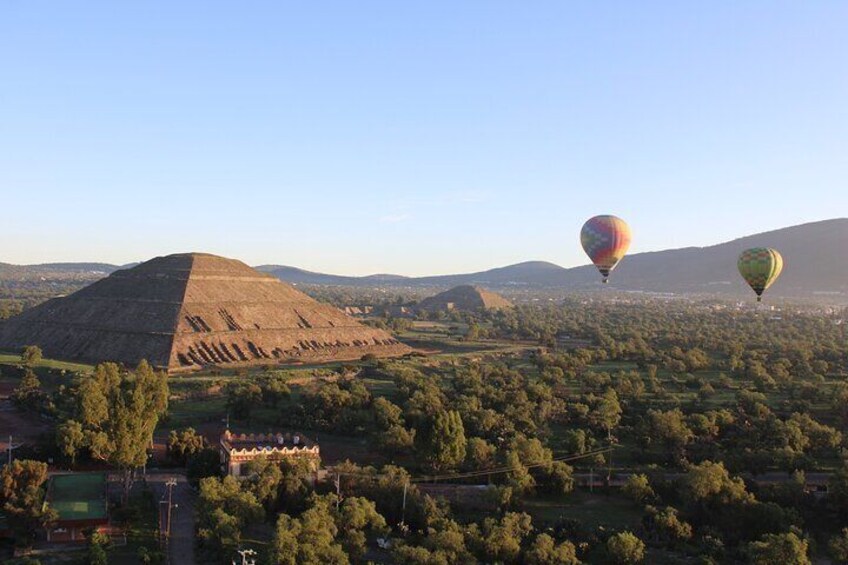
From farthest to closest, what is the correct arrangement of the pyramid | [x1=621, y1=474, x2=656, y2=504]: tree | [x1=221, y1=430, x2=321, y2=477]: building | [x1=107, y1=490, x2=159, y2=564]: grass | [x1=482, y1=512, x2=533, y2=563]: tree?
the pyramid → [x1=221, y1=430, x2=321, y2=477]: building → [x1=621, y1=474, x2=656, y2=504]: tree → [x1=107, y1=490, x2=159, y2=564]: grass → [x1=482, y1=512, x2=533, y2=563]: tree

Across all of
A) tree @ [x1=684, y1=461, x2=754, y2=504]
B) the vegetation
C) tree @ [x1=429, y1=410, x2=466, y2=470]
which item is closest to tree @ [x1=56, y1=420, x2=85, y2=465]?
the vegetation

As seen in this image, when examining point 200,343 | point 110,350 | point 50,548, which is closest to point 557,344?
point 200,343

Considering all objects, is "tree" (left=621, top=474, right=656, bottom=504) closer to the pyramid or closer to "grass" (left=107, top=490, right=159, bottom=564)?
"grass" (left=107, top=490, right=159, bottom=564)

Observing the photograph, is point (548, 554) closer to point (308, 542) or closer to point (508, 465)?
point (308, 542)

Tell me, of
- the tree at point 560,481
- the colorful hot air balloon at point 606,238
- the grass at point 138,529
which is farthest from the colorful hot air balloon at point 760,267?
the grass at point 138,529

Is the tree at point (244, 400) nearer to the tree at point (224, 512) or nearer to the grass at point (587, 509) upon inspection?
the tree at point (224, 512)

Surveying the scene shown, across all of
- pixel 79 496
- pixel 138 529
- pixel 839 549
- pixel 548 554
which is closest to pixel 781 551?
pixel 839 549
